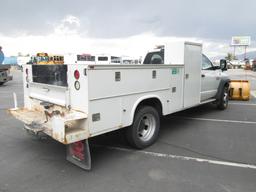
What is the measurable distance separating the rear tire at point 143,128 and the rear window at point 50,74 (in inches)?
57.4

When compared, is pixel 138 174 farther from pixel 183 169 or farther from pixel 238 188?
pixel 238 188

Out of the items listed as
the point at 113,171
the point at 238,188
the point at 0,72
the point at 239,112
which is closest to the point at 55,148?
the point at 113,171

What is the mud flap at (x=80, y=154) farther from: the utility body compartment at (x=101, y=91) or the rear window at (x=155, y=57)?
the rear window at (x=155, y=57)

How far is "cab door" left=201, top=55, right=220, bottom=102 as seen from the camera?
6661 mm

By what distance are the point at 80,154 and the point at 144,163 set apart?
109 cm

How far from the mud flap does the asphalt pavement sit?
0.11 m

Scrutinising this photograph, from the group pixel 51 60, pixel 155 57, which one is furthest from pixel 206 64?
pixel 51 60

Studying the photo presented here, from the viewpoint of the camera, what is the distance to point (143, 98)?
4383 millimetres

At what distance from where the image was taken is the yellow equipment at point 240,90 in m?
10.6

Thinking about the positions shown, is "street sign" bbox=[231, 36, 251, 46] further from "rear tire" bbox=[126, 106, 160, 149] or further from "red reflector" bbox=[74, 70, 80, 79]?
"red reflector" bbox=[74, 70, 80, 79]

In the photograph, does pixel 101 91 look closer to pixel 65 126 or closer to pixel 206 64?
pixel 65 126

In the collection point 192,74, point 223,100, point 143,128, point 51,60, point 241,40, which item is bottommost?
point 143,128

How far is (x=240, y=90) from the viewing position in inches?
418

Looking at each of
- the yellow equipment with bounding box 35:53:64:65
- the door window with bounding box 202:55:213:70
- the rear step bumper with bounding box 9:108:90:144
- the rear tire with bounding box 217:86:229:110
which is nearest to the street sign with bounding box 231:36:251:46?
the rear tire with bounding box 217:86:229:110
